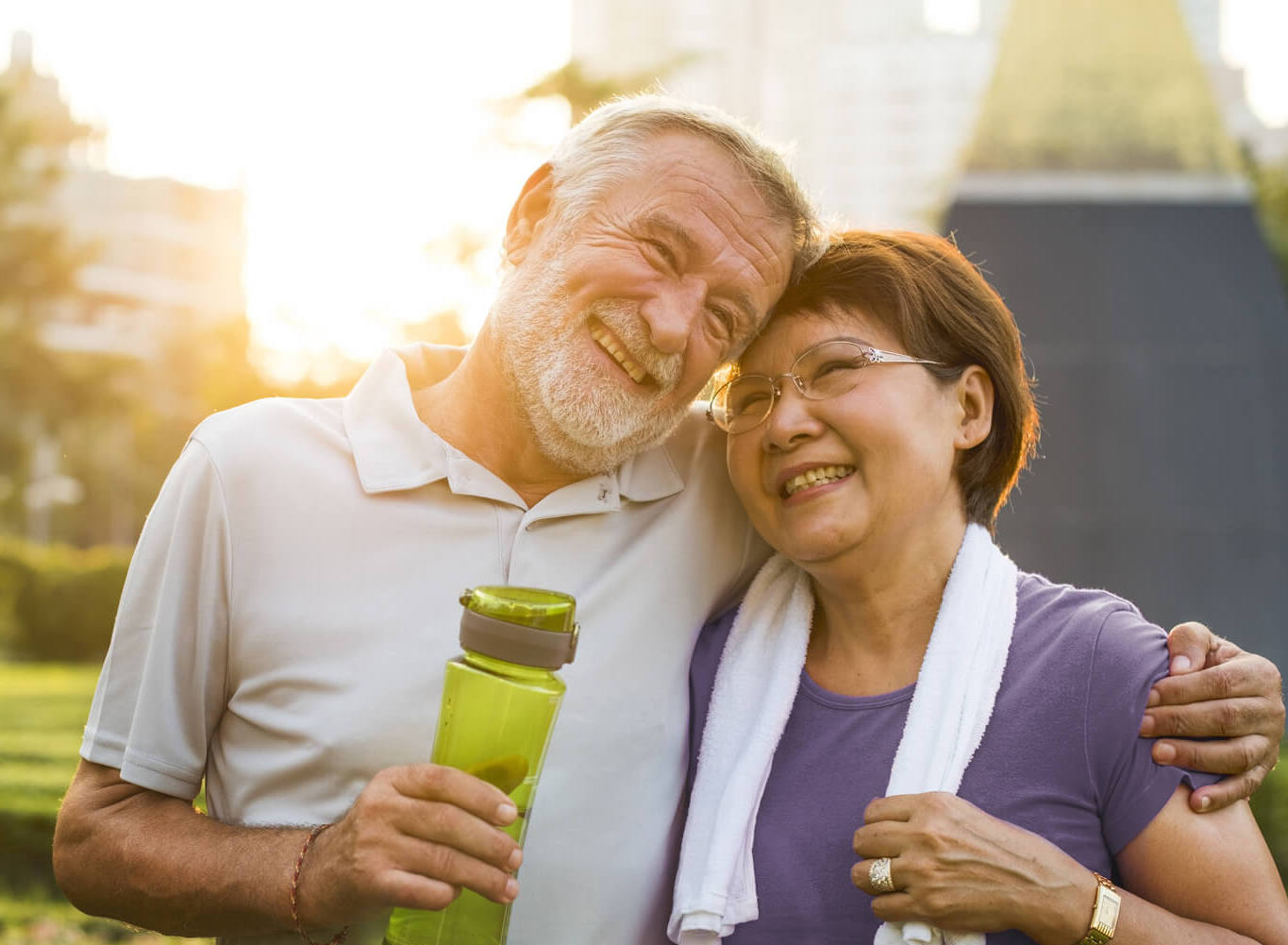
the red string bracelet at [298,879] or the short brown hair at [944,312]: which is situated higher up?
the short brown hair at [944,312]

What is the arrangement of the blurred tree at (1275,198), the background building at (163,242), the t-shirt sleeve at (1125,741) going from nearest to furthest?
the t-shirt sleeve at (1125,741)
the blurred tree at (1275,198)
the background building at (163,242)

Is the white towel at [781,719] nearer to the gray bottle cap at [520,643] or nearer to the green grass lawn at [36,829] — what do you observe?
the gray bottle cap at [520,643]

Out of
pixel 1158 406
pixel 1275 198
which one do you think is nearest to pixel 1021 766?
pixel 1158 406

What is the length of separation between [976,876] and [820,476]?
0.82 meters

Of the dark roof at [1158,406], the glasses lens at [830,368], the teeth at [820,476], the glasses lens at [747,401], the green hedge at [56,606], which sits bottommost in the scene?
the green hedge at [56,606]

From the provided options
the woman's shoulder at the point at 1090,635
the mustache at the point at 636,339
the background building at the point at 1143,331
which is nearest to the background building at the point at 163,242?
the background building at the point at 1143,331

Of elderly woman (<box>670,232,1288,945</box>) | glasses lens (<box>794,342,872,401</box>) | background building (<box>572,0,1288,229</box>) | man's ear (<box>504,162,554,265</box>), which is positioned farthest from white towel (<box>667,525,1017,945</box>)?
background building (<box>572,0,1288,229</box>)

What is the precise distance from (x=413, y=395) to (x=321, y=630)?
64 cm

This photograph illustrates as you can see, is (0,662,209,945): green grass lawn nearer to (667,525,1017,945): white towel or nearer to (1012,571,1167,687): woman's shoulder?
(667,525,1017,945): white towel

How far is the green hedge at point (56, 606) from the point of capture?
16.4 m

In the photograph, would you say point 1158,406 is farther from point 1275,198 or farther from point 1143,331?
point 1275,198

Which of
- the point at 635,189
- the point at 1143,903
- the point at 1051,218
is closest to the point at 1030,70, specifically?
the point at 1051,218

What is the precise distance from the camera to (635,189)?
2.59m

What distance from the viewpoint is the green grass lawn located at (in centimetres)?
A: 647
